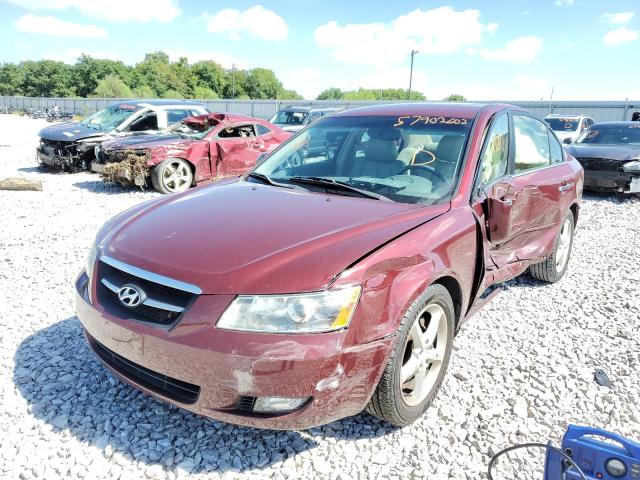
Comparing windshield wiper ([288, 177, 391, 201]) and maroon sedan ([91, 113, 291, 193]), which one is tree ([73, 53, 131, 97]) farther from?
windshield wiper ([288, 177, 391, 201])

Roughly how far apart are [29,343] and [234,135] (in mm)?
7115

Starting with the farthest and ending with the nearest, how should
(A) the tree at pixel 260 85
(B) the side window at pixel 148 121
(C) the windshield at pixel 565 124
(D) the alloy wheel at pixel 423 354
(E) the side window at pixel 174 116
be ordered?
(A) the tree at pixel 260 85 → (C) the windshield at pixel 565 124 → (E) the side window at pixel 174 116 → (B) the side window at pixel 148 121 → (D) the alloy wheel at pixel 423 354

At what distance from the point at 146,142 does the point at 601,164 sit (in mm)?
8637

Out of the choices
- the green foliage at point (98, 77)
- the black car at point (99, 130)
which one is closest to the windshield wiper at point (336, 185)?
the black car at point (99, 130)

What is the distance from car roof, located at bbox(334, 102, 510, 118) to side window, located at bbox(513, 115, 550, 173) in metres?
0.19

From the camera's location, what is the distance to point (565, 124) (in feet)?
50.8

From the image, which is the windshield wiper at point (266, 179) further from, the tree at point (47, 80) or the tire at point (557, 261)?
the tree at point (47, 80)

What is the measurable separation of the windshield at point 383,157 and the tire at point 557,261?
1851mm

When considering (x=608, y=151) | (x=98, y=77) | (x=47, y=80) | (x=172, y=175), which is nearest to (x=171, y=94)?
(x=98, y=77)

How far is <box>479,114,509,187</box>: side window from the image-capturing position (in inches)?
122

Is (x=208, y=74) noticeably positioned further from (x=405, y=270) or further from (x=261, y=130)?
(x=405, y=270)

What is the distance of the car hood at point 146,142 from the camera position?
899 cm

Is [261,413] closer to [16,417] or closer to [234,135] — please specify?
[16,417]

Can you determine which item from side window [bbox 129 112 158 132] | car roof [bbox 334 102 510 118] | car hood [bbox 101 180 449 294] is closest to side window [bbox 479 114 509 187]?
car roof [bbox 334 102 510 118]
